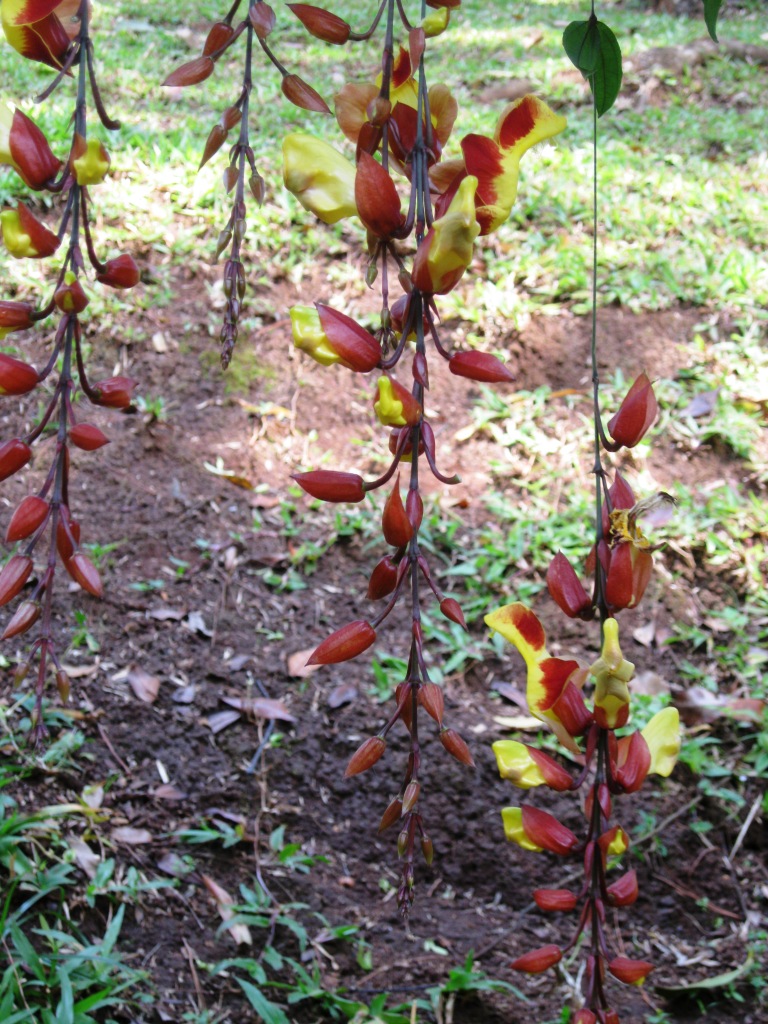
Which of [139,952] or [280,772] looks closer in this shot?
[139,952]

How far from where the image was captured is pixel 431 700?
574 mm

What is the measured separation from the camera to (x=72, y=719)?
6.43 ft

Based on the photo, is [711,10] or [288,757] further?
[288,757]

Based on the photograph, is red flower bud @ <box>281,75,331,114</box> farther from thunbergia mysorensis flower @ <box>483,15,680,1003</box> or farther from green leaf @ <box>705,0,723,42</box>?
green leaf @ <box>705,0,723,42</box>

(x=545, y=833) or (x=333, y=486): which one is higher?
(x=333, y=486)

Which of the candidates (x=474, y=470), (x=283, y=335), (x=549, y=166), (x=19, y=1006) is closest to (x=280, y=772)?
(x=19, y=1006)

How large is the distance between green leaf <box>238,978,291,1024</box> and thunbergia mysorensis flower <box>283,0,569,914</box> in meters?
1.03

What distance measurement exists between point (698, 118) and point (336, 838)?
372 cm

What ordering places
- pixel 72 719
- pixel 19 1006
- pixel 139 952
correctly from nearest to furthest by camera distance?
1. pixel 19 1006
2. pixel 139 952
3. pixel 72 719

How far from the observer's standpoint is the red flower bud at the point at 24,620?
69cm

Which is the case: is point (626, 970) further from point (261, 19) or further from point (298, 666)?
point (298, 666)

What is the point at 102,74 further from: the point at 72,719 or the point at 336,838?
the point at 336,838

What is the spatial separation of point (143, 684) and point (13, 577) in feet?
4.72

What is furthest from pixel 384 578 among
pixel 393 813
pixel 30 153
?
pixel 30 153
